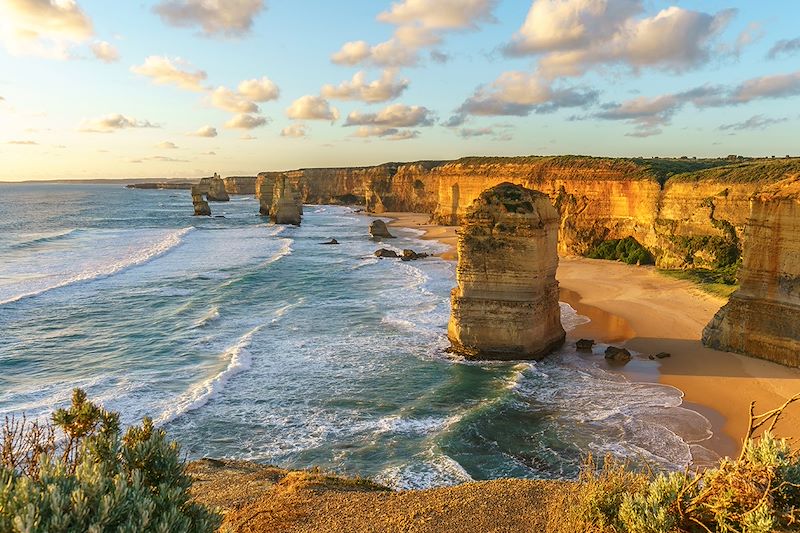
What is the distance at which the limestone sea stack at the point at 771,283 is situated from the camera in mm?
18406

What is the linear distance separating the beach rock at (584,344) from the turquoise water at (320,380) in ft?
1.87

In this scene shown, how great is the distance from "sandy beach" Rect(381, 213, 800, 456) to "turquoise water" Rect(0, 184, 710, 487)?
110cm

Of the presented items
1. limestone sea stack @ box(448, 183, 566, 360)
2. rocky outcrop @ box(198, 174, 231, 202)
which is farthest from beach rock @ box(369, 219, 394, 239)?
rocky outcrop @ box(198, 174, 231, 202)

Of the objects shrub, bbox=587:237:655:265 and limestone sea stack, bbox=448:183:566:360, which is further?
shrub, bbox=587:237:655:265

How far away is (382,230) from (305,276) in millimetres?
25525

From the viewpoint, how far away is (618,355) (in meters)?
20.6

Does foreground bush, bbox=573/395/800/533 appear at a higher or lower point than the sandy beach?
higher

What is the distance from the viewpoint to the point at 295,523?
888 centimetres

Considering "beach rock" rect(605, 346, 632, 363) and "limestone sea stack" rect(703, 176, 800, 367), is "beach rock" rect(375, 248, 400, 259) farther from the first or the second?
"limestone sea stack" rect(703, 176, 800, 367)

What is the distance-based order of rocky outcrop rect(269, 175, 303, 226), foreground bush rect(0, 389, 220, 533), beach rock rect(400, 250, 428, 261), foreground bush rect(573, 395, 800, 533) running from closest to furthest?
foreground bush rect(0, 389, 220, 533) < foreground bush rect(573, 395, 800, 533) < beach rock rect(400, 250, 428, 261) < rocky outcrop rect(269, 175, 303, 226)

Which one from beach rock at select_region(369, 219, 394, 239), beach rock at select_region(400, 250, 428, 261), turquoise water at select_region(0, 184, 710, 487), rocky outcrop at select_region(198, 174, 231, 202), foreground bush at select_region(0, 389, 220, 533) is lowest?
turquoise water at select_region(0, 184, 710, 487)

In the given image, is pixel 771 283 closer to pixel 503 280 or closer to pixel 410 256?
pixel 503 280

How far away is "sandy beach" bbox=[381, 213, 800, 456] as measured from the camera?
16.1 m

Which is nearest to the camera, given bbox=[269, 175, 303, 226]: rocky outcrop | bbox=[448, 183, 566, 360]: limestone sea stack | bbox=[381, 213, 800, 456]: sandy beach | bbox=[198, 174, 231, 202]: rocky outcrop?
bbox=[381, 213, 800, 456]: sandy beach
